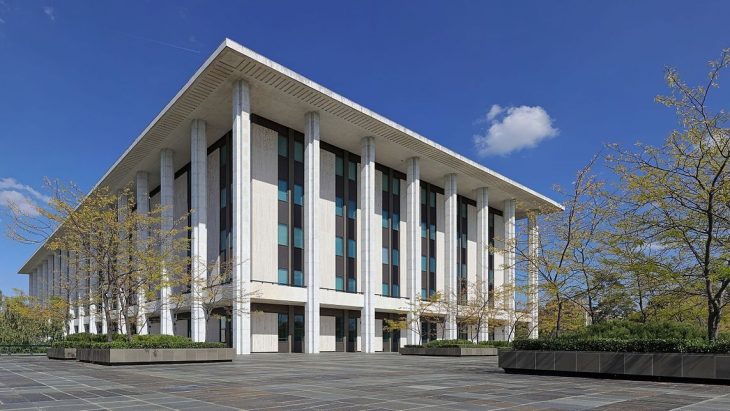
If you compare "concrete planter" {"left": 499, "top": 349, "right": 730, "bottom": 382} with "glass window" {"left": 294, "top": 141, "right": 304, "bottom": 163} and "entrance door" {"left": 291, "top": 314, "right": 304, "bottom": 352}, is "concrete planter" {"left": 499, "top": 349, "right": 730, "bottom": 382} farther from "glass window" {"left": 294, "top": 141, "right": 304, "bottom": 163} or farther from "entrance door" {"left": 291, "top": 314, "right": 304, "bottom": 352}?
"glass window" {"left": 294, "top": 141, "right": 304, "bottom": 163}

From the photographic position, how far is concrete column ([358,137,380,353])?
43.6 meters

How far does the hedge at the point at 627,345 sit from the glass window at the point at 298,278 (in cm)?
2560

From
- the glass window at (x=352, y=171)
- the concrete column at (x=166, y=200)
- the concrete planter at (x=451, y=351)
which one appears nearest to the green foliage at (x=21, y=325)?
the concrete column at (x=166, y=200)

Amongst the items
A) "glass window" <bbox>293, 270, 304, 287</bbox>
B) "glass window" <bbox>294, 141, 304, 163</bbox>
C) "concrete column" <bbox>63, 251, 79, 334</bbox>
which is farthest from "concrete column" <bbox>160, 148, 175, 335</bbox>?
"glass window" <bbox>294, 141, 304, 163</bbox>

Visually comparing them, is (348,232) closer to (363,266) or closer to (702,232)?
(363,266)

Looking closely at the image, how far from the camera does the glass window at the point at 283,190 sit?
4240 cm

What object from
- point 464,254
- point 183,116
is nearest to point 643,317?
point 183,116

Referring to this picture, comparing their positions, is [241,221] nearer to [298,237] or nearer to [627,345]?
[298,237]

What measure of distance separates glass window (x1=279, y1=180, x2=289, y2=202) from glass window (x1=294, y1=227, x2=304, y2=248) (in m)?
2.54

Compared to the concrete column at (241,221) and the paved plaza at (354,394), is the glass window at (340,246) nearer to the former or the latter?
the concrete column at (241,221)

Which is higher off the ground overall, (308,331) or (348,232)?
(348,232)

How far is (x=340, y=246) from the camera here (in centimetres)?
4678

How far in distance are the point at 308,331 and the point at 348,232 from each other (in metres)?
11.2

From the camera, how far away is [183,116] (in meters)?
40.1
